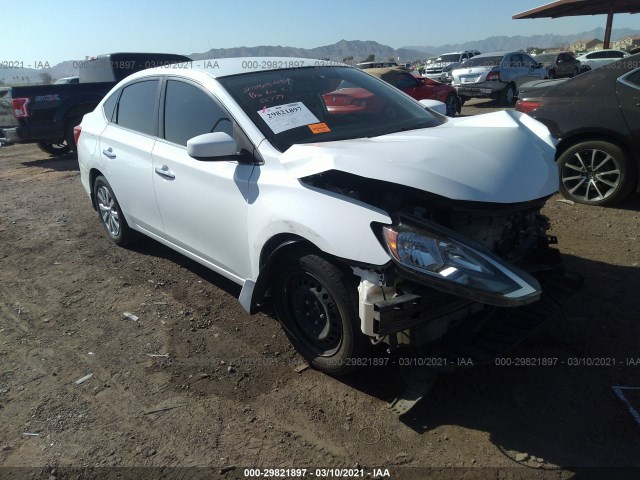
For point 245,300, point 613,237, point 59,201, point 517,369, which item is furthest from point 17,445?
point 59,201

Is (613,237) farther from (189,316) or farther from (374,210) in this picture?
(189,316)

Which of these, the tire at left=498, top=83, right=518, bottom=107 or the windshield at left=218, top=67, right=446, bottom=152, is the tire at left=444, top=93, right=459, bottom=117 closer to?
the tire at left=498, top=83, right=518, bottom=107

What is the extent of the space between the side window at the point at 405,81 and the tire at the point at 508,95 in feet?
14.5

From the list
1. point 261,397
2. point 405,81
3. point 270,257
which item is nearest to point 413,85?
point 405,81

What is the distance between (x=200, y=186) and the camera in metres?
3.48

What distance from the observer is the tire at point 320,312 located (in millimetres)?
2680

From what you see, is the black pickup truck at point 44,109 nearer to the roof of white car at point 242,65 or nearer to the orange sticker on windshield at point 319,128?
the roof of white car at point 242,65

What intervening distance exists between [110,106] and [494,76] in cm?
1497

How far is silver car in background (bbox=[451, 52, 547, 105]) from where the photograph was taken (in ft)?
55.4

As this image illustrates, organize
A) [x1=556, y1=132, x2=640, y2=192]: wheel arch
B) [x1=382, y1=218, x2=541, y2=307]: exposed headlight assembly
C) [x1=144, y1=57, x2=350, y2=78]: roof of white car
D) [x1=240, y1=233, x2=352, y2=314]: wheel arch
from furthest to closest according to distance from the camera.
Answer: [x1=556, y1=132, x2=640, y2=192]: wheel arch, [x1=144, y1=57, x2=350, y2=78]: roof of white car, [x1=240, y1=233, x2=352, y2=314]: wheel arch, [x1=382, y1=218, x2=541, y2=307]: exposed headlight assembly

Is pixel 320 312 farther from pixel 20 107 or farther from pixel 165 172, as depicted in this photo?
pixel 20 107

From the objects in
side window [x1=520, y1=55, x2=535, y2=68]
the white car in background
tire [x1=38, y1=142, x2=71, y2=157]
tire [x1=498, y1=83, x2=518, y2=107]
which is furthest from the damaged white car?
the white car in background

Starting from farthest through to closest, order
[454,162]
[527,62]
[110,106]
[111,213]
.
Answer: [527,62] → [111,213] → [110,106] → [454,162]

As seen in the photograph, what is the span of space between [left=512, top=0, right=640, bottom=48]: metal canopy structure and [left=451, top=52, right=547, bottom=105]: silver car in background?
549 inches
